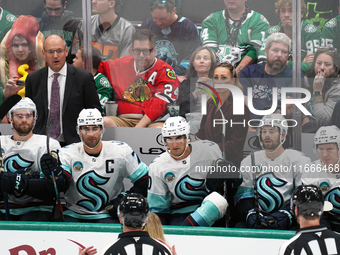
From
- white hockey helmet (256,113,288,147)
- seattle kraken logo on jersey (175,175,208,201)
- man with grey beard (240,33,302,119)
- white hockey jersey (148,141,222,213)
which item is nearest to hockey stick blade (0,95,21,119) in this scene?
white hockey jersey (148,141,222,213)

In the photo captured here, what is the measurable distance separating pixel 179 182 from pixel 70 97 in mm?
1090

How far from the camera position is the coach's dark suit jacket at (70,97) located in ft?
13.0

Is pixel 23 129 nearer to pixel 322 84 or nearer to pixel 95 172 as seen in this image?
pixel 95 172

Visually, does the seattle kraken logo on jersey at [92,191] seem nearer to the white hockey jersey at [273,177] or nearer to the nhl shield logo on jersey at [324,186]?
the white hockey jersey at [273,177]

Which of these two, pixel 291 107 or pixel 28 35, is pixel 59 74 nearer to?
pixel 28 35

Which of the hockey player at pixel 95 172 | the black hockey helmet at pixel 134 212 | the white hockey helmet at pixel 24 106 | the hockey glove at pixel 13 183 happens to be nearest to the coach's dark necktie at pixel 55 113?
the white hockey helmet at pixel 24 106

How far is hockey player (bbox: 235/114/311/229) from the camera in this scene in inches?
135

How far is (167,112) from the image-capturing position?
13.4 ft

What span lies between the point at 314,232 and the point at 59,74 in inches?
96.1

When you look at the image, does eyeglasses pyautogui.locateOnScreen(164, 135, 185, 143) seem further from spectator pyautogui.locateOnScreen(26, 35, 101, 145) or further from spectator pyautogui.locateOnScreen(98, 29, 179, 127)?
spectator pyautogui.locateOnScreen(26, 35, 101, 145)

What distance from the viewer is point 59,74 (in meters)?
Answer: 4.04

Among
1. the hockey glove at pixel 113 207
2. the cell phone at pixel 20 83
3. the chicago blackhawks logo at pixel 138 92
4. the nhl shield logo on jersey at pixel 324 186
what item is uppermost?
the cell phone at pixel 20 83

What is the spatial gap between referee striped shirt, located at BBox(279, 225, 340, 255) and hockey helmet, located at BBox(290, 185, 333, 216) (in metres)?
0.09

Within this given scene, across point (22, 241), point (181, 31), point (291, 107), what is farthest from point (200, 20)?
point (22, 241)
